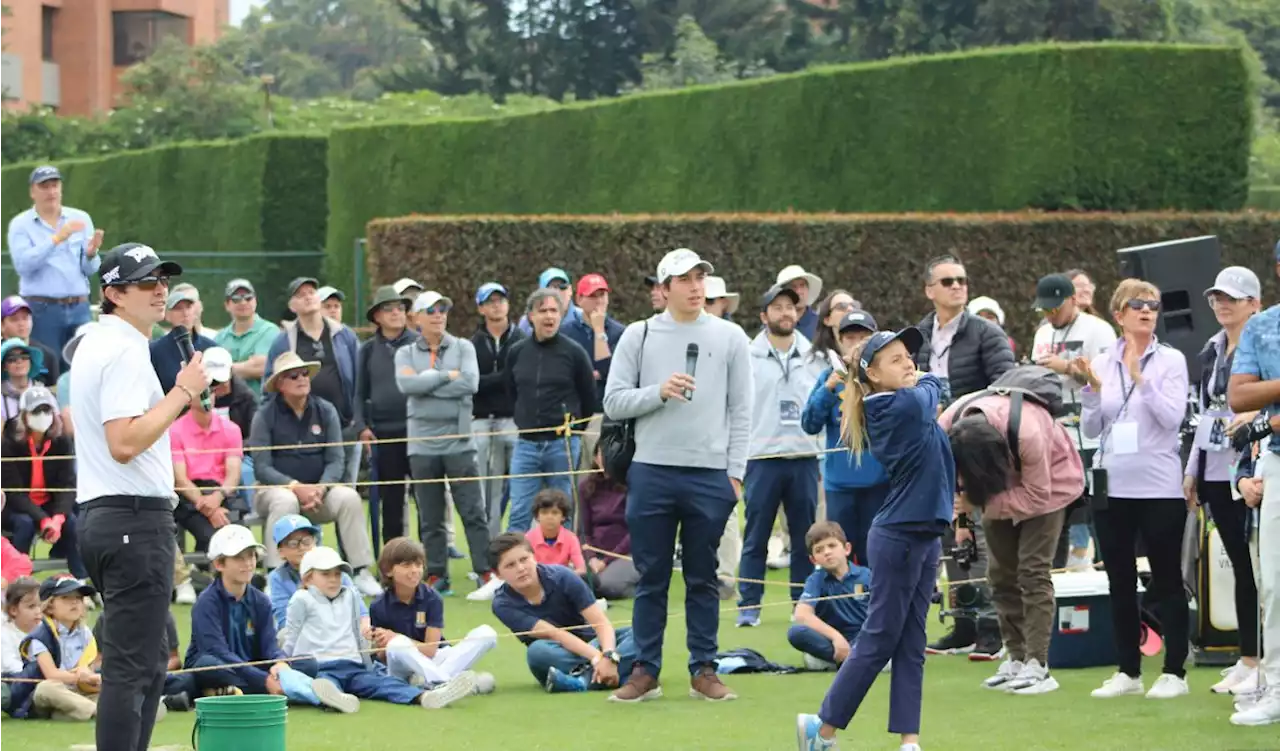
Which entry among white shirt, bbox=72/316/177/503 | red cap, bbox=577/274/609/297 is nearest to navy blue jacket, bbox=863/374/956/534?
white shirt, bbox=72/316/177/503

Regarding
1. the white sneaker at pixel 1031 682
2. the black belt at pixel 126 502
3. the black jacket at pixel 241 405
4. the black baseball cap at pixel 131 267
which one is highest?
the black baseball cap at pixel 131 267

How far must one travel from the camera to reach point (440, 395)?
47.0ft

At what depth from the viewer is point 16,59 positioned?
5269 centimetres

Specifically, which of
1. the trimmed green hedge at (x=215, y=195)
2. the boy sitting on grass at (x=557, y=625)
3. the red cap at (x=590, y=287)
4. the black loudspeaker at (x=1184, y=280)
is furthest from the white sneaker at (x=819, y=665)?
the trimmed green hedge at (x=215, y=195)

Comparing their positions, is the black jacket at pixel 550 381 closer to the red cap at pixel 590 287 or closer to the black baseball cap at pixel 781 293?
the red cap at pixel 590 287

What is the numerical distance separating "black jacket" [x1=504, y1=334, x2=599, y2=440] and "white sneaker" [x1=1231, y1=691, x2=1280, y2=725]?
629 cm

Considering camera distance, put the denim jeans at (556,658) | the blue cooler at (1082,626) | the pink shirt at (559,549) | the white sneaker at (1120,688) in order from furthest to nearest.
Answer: the pink shirt at (559,549) < the blue cooler at (1082,626) < the denim jeans at (556,658) < the white sneaker at (1120,688)

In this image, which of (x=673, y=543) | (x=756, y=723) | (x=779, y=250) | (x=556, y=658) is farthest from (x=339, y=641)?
(x=779, y=250)

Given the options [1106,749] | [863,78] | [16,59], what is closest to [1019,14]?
[863,78]

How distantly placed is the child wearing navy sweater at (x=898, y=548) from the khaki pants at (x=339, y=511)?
245 inches

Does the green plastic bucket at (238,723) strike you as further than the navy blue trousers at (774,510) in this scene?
No

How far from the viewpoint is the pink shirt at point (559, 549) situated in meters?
13.1

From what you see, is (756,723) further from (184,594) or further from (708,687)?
(184,594)

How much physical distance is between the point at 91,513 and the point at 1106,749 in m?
4.17
